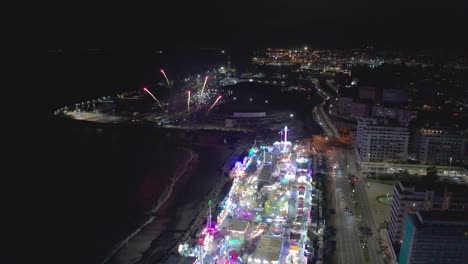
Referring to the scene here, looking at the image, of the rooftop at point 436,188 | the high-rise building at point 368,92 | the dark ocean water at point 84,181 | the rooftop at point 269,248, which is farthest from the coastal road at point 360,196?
the high-rise building at point 368,92

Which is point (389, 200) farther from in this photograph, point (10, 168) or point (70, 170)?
point (10, 168)

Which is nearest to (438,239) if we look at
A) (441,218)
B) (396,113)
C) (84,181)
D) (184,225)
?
(441,218)

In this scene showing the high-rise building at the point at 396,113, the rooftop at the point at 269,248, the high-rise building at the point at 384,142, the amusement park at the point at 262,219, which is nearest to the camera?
the rooftop at the point at 269,248

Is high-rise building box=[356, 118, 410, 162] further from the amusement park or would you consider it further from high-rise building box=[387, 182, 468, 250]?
high-rise building box=[387, 182, 468, 250]

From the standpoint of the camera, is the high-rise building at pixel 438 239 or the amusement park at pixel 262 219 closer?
the high-rise building at pixel 438 239

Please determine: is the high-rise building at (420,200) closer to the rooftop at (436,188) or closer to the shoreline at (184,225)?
the rooftop at (436,188)
